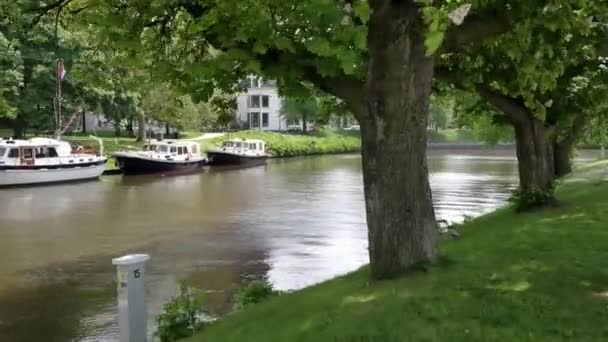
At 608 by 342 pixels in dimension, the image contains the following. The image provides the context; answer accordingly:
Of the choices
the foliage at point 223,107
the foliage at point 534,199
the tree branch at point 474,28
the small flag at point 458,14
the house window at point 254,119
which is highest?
the house window at point 254,119

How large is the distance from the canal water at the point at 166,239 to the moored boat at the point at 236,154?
65.0 feet

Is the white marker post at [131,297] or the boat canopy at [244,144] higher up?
the boat canopy at [244,144]

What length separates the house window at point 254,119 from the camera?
111750 mm

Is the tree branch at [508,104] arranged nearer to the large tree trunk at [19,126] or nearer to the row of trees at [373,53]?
the row of trees at [373,53]

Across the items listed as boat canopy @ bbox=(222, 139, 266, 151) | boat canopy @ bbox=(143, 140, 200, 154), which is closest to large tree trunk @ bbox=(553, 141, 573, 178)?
boat canopy @ bbox=(143, 140, 200, 154)

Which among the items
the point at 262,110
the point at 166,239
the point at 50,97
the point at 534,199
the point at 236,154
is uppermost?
the point at 262,110

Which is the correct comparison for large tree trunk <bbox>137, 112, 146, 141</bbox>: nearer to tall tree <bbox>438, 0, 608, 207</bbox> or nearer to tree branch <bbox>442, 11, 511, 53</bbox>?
tall tree <bbox>438, 0, 608, 207</bbox>

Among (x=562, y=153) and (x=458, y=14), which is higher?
(x=458, y=14)

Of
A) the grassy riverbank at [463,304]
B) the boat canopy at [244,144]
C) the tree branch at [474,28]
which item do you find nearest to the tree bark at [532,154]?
the grassy riverbank at [463,304]

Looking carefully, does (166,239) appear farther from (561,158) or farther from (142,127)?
(142,127)

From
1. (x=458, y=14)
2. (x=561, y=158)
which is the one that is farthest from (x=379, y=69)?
(x=561, y=158)

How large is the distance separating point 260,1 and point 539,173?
10770mm

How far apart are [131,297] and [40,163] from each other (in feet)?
112

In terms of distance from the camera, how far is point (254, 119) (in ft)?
368
